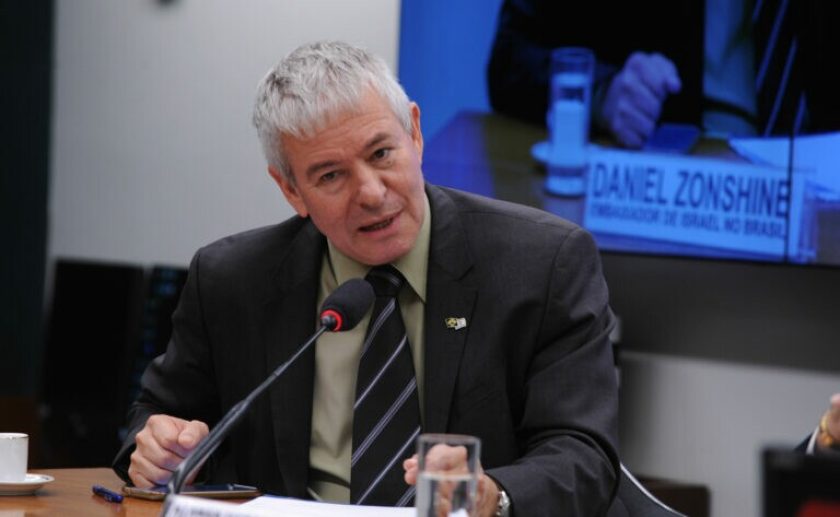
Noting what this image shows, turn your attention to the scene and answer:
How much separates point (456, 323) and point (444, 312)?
0.03 meters

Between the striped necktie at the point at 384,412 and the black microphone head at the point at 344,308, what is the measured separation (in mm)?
290

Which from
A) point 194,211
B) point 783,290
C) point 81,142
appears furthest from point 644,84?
point 81,142

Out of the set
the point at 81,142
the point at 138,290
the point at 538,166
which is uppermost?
the point at 538,166

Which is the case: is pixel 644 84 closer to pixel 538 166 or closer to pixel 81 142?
pixel 538 166

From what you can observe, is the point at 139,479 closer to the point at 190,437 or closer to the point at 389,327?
the point at 190,437

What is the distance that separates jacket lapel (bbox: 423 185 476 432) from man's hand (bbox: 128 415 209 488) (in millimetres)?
352

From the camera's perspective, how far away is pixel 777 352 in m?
3.32

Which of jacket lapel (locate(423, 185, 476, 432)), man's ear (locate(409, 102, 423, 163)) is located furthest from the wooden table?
man's ear (locate(409, 102, 423, 163))

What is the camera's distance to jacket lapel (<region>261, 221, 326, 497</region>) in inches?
83.7

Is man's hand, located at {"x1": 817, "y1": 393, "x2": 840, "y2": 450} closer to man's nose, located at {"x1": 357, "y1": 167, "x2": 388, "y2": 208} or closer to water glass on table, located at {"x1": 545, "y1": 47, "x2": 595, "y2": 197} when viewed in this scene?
man's nose, located at {"x1": 357, "y1": 167, "x2": 388, "y2": 208}

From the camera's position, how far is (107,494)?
6.54 feet

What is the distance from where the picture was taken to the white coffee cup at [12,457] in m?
2.00

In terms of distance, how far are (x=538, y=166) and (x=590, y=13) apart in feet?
1.39

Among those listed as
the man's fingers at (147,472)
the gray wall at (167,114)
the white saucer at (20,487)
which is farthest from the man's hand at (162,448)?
the gray wall at (167,114)
